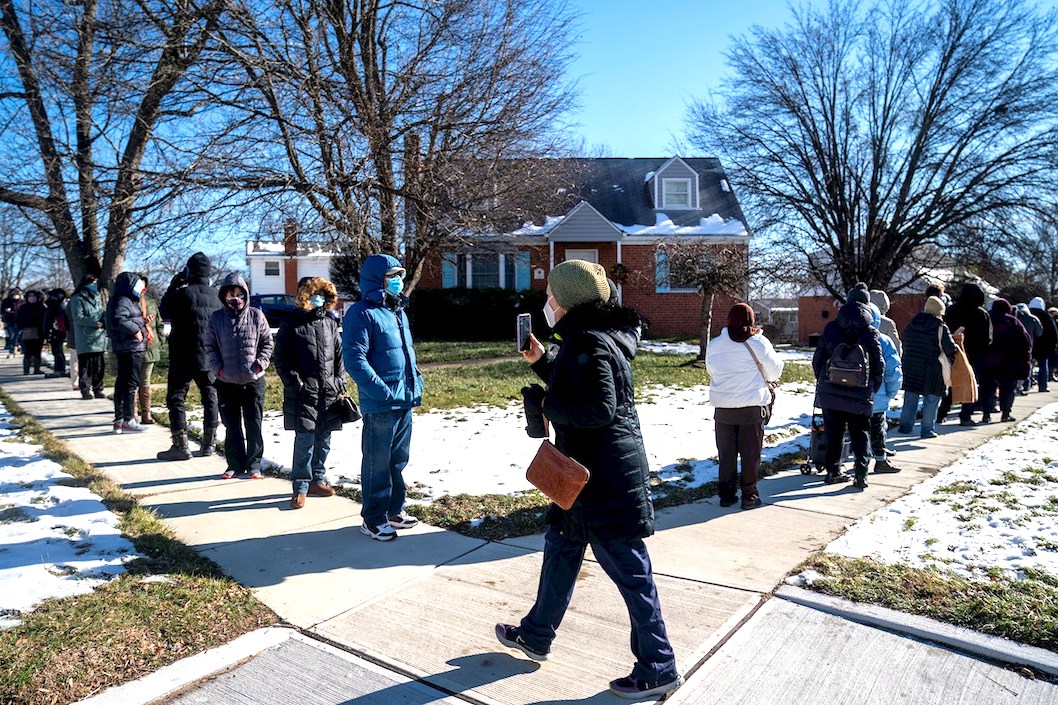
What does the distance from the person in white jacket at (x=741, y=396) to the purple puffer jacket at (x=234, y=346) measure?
3.73 m

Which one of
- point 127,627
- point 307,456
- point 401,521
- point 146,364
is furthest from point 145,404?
point 127,627

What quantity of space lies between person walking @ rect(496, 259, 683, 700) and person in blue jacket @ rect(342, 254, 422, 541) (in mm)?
1806

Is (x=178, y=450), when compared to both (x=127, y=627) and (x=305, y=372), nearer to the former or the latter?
(x=305, y=372)

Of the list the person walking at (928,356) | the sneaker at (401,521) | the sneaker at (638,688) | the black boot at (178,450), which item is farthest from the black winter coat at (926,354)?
Result: the black boot at (178,450)

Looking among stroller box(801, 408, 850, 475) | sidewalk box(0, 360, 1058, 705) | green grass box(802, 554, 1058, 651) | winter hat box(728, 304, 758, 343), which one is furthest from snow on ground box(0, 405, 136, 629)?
stroller box(801, 408, 850, 475)

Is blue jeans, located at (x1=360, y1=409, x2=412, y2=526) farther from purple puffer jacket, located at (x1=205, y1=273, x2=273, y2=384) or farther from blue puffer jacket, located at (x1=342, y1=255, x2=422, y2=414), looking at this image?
purple puffer jacket, located at (x1=205, y1=273, x2=273, y2=384)

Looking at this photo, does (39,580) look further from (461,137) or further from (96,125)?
(461,137)

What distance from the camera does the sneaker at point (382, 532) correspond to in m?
4.96

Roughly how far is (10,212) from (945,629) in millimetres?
14998

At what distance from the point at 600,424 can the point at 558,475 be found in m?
0.27

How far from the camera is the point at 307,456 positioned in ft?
18.9

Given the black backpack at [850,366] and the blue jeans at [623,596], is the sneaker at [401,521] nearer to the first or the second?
the blue jeans at [623,596]

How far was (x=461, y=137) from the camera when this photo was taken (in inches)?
424

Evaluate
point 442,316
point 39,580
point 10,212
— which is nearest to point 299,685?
point 39,580
